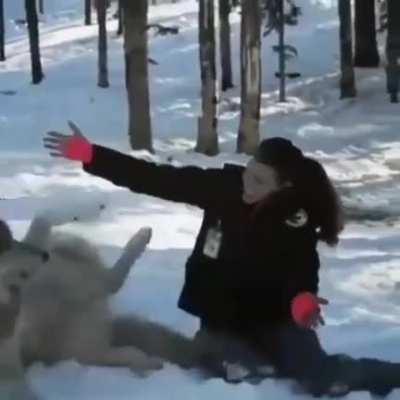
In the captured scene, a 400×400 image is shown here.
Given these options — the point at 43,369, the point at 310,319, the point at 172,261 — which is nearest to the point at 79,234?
the point at 43,369

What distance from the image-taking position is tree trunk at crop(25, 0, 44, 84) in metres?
34.7

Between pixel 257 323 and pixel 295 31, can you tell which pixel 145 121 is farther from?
pixel 295 31

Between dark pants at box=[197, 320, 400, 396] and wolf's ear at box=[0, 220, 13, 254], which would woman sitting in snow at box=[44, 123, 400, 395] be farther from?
wolf's ear at box=[0, 220, 13, 254]

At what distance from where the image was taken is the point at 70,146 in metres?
5.96

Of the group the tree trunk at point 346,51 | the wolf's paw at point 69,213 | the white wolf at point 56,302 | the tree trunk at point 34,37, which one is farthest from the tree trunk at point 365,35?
the white wolf at point 56,302

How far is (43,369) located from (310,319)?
1.31 metres

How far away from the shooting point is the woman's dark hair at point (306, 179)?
5.93 m

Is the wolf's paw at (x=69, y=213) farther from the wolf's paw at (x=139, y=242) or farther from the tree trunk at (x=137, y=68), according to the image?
the tree trunk at (x=137, y=68)

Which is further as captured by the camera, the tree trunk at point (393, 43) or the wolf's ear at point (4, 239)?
the tree trunk at point (393, 43)

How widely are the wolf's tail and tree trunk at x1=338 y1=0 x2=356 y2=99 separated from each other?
22.8m

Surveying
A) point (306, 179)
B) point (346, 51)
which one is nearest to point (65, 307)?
point (306, 179)

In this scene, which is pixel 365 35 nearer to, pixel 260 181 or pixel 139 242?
pixel 139 242

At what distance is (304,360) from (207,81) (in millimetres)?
16396

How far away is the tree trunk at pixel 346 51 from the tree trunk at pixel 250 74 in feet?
22.9
